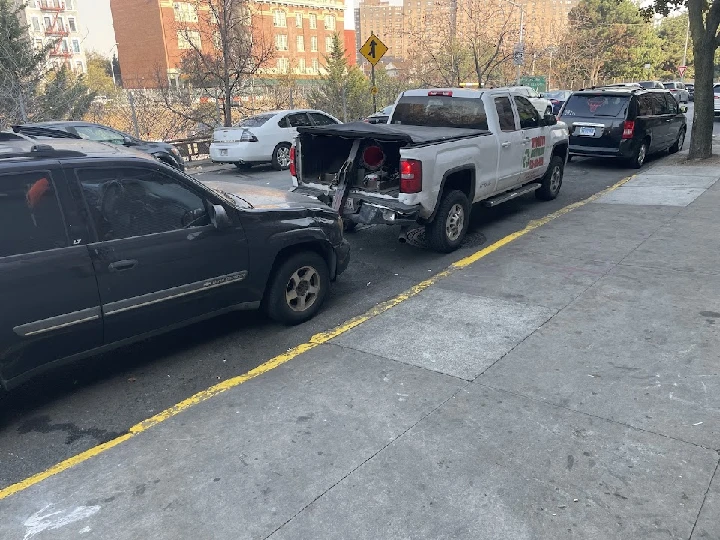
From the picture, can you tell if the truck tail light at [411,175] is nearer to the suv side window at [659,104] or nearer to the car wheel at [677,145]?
the suv side window at [659,104]

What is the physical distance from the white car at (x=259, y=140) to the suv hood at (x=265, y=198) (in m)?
8.77

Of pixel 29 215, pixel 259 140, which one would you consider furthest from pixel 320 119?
pixel 29 215

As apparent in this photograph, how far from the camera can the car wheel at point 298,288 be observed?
495 centimetres

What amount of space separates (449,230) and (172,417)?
170 inches

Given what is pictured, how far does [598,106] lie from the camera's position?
12492 millimetres

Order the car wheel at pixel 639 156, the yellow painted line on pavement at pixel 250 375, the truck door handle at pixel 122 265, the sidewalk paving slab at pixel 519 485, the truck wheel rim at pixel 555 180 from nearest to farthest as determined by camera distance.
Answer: the sidewalk paving slab at pixel 519 485, the yellow painted line on pavement at pixel 250 375, the truck door handle at pixel 122 265, the truck wheel rim at pixel 555 180, the car wheel at pixel 639 156

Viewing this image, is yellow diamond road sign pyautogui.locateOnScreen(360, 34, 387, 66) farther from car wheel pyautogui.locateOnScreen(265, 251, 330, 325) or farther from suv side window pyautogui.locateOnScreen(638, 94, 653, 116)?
car wheel pyautogui.locateOnScreen(265, 251, 330, 325)

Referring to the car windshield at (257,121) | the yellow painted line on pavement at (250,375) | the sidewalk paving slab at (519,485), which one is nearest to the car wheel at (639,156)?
the yellow painted line on pavement at (250,375)

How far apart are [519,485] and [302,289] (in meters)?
2.74

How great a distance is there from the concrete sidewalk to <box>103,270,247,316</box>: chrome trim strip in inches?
32.2

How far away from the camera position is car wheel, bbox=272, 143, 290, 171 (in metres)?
14.7

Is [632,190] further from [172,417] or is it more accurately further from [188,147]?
[188,147]

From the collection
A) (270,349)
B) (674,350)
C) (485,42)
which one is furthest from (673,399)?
(485,42)

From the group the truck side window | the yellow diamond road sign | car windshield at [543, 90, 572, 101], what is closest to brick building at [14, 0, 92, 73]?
car windshield at [543, 90, 572, 101]
